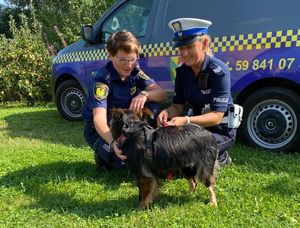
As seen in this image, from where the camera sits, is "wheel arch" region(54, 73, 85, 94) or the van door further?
"wheel arch" region(54, 73, 85, 94)

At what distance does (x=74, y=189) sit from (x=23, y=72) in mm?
6884

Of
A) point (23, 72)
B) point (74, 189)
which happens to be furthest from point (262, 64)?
point (23, 72)

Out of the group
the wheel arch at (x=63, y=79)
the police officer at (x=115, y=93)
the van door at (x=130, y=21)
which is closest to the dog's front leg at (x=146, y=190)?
the police officer at (x=115, y=93)

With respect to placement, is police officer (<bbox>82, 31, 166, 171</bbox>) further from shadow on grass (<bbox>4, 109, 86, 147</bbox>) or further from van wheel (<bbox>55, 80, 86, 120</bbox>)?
van wheel (<bbox>55, 80, 86, 120</bbox>)

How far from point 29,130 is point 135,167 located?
390cm

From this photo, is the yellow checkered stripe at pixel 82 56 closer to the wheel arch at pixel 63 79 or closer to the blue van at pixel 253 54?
the wheel arch at pixel 63 79

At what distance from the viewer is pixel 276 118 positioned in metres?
4.45

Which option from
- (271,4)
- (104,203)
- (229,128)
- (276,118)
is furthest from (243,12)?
(104,203)

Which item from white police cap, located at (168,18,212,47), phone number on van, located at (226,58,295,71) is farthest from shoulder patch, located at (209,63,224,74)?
phone number on van, located at (226,58,295,71)

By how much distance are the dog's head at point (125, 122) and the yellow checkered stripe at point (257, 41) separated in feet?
6.35

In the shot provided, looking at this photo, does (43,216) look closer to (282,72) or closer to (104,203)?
(104,203)

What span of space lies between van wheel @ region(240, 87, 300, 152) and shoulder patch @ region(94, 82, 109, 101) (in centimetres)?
186

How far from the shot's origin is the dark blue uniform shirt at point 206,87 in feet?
10.9

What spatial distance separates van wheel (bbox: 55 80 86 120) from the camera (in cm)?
690
